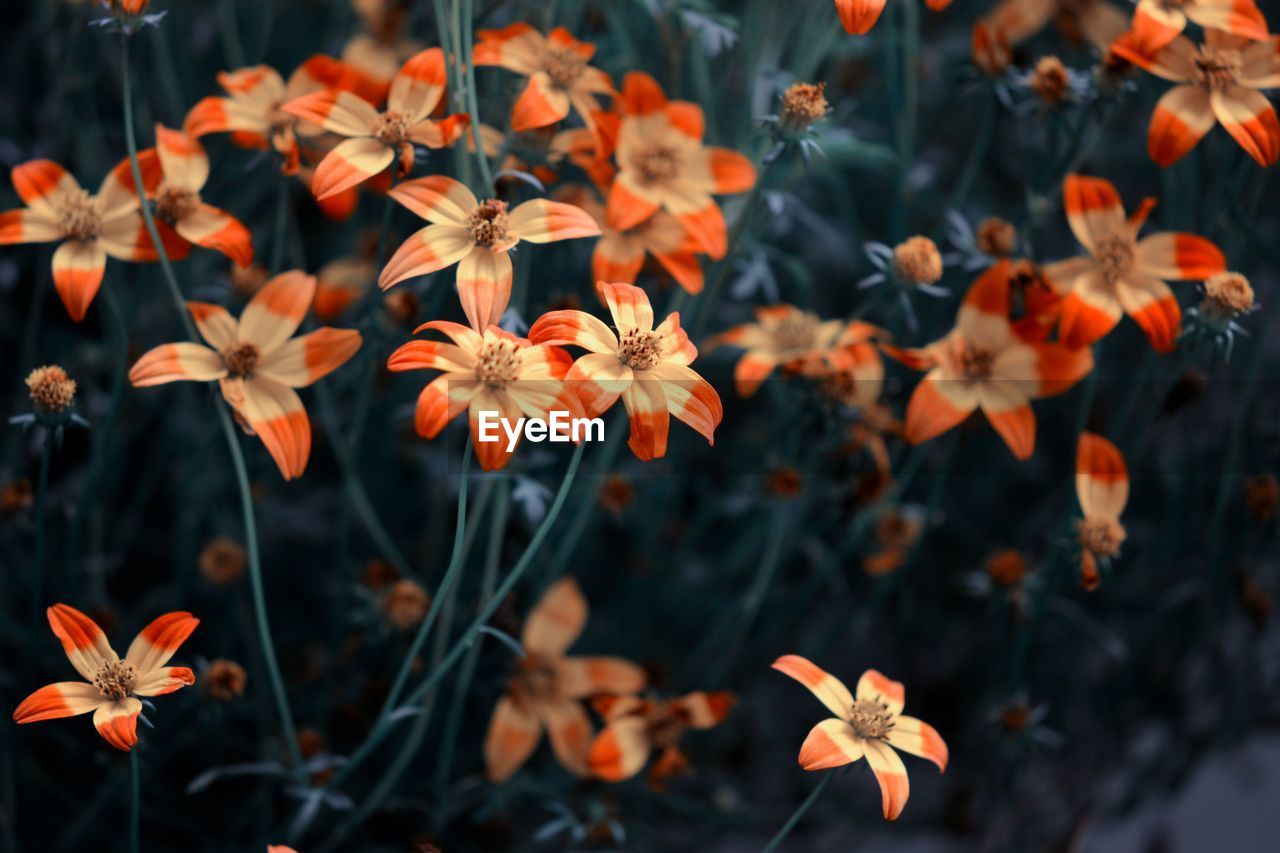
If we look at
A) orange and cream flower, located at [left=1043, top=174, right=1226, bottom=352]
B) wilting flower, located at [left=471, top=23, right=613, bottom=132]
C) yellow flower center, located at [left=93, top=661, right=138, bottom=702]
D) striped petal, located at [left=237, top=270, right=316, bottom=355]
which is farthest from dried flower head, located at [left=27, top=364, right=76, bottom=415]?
orange and cream flower, located at [left=1043, top=174, right=1226, bottom=352]

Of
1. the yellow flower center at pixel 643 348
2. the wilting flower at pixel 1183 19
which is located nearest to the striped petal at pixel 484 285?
the yellow flower center at pixel 643 348

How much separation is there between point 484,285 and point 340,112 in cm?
28

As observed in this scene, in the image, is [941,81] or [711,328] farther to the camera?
[941,81]

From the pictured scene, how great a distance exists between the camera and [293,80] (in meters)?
1.38

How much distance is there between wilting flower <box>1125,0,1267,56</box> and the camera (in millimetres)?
1260

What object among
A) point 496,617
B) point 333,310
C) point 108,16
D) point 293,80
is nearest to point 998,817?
point 496,617

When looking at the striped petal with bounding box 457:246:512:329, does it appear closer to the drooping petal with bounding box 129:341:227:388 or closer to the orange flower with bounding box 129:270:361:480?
the orange flower with bounding box 129:270:361:480

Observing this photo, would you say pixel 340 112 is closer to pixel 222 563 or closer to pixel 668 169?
pixel 668 169

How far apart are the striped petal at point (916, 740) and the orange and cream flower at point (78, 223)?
0.91 metres

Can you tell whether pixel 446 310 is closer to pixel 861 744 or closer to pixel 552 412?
pixel 552 412

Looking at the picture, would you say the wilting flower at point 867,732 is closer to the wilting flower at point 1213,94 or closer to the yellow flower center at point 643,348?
the yellow flower center at point 643,348

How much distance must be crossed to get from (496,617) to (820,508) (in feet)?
2.12

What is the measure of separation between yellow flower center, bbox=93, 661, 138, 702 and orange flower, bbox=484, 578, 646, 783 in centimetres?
49

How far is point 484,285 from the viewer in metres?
1.10
